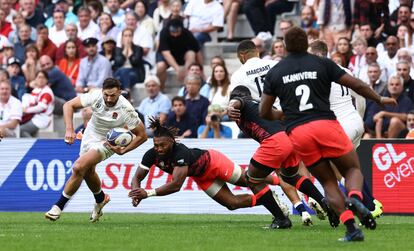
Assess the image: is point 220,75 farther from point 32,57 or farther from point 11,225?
point 11,225

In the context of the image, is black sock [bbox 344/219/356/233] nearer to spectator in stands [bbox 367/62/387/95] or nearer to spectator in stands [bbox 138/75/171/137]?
spectator in stands [bbox 367/62/387/95]

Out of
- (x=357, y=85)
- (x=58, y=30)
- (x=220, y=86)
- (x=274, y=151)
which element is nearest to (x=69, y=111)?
(x=274, y=151)

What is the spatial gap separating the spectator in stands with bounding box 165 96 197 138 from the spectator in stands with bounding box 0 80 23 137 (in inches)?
121

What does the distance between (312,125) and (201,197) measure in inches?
278

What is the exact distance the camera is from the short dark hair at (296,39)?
1183cm

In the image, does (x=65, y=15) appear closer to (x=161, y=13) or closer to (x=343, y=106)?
(x=161, y=13)

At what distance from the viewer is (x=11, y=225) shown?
49.1 ft

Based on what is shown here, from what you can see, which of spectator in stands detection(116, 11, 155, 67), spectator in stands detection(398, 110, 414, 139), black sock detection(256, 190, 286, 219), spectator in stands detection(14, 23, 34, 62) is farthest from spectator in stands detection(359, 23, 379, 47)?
black sock detection(256, 190, 286, 219)

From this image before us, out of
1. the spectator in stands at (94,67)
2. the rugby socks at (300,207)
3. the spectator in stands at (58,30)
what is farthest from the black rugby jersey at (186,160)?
the spectator in stands at (58,30)

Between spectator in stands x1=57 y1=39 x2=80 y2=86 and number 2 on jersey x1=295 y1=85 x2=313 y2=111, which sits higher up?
number 2 on jersey x1=295 y1=85 x2=313 y2=111

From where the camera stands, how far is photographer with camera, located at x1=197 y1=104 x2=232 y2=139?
20.9 meters

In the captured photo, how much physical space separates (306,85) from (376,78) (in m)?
9.65

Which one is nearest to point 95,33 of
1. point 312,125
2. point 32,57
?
point 32,57

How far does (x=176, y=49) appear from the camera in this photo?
80.2 feet
